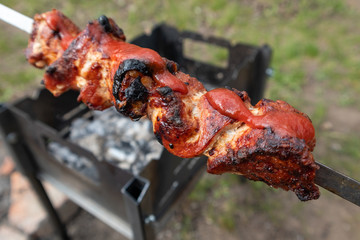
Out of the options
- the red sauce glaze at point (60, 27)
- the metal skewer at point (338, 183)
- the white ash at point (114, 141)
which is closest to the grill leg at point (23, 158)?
the white ash at point (114, 141)

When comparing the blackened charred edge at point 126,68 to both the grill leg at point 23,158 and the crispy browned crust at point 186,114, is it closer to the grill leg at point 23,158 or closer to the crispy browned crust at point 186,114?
the crispy browned crust at point 186,114

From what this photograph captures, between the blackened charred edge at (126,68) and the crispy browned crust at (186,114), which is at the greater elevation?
the blackened charred edge at (126,68)

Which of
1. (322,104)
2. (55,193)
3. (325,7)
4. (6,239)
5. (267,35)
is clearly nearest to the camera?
(6,239)

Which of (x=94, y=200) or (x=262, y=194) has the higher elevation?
(x=94, y=200)

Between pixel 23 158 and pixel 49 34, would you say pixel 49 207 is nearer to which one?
pixel 23 158

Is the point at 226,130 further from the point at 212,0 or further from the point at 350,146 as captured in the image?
the point at 212,0

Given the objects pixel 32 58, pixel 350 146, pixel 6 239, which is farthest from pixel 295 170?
pixel 350 146

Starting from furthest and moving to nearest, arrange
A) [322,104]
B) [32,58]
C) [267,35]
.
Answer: [267,35] → [322,104] → [32,58]
